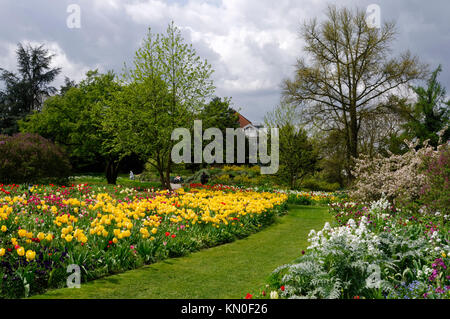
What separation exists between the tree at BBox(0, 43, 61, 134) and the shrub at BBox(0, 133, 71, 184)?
27597 millimetres

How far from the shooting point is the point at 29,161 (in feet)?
45.4

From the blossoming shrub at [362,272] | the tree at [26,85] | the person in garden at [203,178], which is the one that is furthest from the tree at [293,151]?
the tree at [26,85]

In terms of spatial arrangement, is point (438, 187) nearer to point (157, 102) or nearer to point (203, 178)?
point (157, 102)

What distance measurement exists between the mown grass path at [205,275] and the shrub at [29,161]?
10.4m

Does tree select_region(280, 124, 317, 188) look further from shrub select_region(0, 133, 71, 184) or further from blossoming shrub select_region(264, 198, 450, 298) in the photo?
blossoming shrub select_region(264, 198, 450, 298)

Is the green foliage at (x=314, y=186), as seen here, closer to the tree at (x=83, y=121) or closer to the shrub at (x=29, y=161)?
the tree at (x=83, y=121)

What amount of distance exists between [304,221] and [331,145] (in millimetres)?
14868

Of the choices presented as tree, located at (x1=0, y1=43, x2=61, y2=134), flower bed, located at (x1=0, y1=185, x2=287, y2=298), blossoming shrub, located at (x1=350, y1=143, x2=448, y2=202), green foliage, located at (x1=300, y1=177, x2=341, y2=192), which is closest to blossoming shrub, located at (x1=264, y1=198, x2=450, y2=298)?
flower bed, located at (x1=0, y1=185, x2=287, y2=298)

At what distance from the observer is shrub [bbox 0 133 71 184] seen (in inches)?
528

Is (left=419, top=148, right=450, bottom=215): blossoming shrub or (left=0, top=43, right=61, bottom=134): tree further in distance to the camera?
(left=0, top=43, right=61, bottom=134): tree

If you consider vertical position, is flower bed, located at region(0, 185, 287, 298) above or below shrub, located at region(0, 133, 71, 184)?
below

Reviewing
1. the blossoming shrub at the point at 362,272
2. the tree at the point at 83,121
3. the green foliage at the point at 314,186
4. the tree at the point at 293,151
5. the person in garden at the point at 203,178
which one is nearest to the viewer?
the blossoming shrub at the point at 362,272

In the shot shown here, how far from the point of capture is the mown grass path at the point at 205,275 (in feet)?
14.4

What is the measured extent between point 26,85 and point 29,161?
1201 inches
